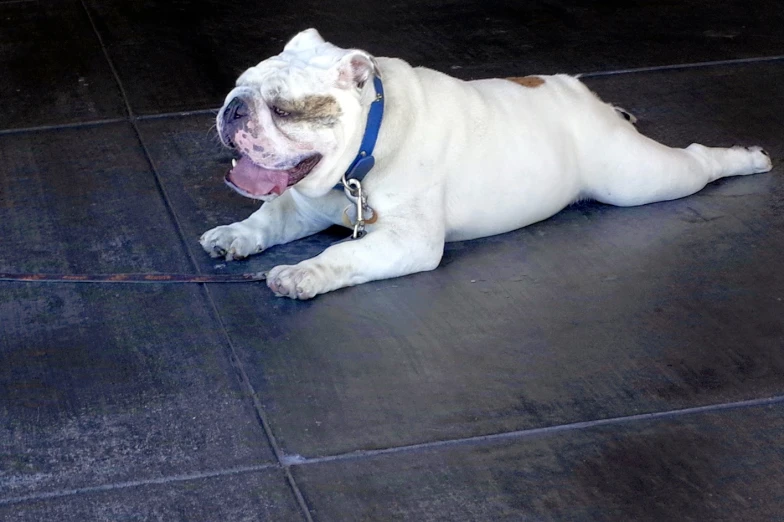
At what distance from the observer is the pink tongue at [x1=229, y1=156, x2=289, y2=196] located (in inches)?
182

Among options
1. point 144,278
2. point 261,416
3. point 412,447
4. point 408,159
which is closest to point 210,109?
point 144,278

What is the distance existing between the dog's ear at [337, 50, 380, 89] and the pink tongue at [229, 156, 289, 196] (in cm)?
44

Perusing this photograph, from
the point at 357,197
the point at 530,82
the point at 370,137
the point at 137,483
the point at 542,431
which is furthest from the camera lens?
the point at 530,82

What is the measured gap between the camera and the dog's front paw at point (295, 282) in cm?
466

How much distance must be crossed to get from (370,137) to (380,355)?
93cm

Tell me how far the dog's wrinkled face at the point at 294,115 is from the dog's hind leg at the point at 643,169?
1322mm

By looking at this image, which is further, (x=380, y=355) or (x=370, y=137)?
(x=370, y=137)

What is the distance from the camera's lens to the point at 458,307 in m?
4.75

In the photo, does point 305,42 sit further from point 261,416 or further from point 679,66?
point 679,66

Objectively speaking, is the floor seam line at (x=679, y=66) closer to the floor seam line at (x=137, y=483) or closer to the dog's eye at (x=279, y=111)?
the dog's eye at (x=279, y=111)

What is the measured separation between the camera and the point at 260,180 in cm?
464

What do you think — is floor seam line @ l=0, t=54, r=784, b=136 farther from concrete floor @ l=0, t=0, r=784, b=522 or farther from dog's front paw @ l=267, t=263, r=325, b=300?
dog's front paw @ l=267, t=263, r=325, b=300

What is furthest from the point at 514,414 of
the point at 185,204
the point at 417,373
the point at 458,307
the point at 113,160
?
the point at 113,160

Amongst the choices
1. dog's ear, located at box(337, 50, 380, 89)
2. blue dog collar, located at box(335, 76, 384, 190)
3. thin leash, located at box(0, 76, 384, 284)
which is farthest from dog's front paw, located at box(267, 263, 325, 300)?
dog's ear, located at box(337, 50, 380, 89)
